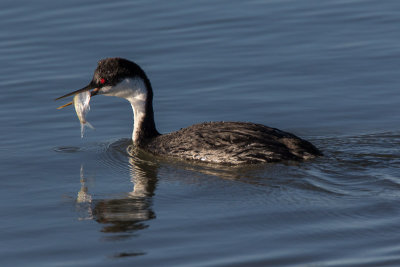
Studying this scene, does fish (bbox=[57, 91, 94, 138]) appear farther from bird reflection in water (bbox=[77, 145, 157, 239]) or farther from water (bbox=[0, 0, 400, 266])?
bird reflection in water (bbox=[77, 145, 157, 239])

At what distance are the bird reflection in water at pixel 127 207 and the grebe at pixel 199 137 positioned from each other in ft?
2.47

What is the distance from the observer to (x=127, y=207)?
400 inches

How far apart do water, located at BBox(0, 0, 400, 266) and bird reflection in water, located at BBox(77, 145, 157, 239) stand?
3 centimetres

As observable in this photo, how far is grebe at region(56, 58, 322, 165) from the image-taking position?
37.5 feet

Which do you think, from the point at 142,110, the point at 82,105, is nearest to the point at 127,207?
the point at 82,105

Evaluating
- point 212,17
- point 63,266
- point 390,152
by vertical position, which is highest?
point 212,17

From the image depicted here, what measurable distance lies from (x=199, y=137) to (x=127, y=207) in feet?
7.06

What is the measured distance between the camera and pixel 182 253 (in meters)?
8.53

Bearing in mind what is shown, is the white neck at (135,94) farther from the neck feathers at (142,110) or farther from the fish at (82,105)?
the fish at (82,105)

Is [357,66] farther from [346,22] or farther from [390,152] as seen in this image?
[390,152]

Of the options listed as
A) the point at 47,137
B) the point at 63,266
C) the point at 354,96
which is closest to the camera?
the point at 63,266

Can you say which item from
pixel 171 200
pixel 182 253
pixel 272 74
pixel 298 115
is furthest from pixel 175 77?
pixel 182 253

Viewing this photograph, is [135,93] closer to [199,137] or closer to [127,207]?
[199,137]

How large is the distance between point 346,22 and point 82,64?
5612mm
